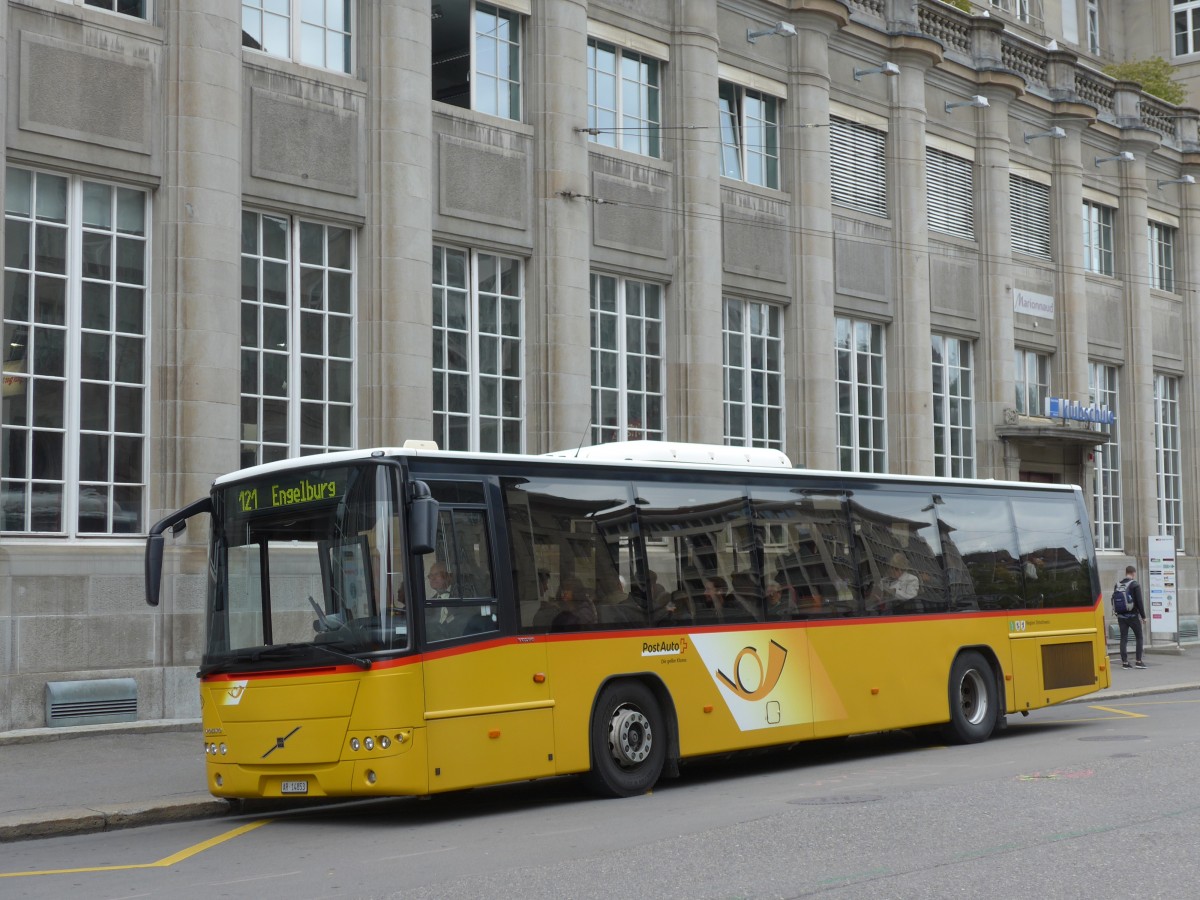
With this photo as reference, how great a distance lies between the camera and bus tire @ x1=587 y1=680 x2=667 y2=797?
13078 millimetres

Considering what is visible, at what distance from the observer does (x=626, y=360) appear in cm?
2475

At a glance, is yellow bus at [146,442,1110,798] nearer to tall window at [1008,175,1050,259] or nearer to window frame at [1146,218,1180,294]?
tall window at [1008,175,1050,259]

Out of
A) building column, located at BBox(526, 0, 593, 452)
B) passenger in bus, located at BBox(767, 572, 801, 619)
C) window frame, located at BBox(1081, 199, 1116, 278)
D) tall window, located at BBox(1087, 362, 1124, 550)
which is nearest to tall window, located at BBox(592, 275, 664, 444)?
building column, located at BBox(526, 0, 593, 452)

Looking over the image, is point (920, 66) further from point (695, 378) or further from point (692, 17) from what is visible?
point (695, 378)

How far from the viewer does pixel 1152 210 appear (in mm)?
37656

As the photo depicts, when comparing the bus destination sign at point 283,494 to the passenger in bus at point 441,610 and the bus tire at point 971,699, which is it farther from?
the bus tire at point 971,699

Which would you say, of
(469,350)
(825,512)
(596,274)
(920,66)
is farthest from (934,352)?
(825,512)

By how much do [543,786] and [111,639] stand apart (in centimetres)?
587

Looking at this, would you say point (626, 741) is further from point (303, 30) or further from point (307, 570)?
point (303, 30)

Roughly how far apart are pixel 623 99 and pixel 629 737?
1400 centimetres

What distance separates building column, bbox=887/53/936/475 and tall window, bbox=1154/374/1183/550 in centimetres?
1003

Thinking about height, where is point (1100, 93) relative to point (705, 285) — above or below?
above

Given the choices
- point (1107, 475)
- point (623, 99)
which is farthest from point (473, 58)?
point (1107, 475)

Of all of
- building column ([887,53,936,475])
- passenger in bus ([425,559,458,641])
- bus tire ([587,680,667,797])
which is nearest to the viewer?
passenger in bus ([425,559,458,641])
